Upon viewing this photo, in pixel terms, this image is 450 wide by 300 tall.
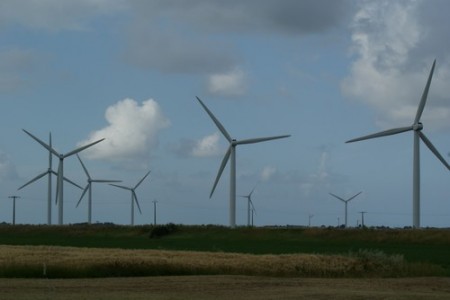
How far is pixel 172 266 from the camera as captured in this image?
4447cm

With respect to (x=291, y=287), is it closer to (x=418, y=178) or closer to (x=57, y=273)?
(x=57, y=273)

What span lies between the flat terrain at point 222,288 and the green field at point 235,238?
124ft

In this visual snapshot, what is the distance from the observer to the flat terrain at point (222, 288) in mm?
31891

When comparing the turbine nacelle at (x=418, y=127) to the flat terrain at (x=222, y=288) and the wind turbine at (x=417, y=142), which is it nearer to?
the wind turbine at (x=417, y=142)

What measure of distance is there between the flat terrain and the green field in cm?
3788

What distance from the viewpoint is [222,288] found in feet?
116

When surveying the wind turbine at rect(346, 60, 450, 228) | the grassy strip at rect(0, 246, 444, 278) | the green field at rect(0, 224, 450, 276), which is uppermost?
the wind turbine at rect(346, 60, 450, 228)

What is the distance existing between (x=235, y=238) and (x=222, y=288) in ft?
258

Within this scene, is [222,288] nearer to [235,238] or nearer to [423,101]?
[423,101]

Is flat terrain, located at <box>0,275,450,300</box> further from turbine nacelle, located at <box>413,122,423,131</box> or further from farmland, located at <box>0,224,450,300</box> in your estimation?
turbine nacelle, located at <box>413,122,423,131</box>

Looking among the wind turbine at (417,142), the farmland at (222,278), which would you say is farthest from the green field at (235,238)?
the farmland at (222,278)

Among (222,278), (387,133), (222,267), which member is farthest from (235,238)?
(222,278)

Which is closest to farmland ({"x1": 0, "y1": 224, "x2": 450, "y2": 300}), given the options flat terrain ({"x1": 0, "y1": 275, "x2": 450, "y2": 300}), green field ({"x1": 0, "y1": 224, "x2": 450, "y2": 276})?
flat terrain ({"x1": 0, "y1": 275, "x2": 450, "y2": 300})

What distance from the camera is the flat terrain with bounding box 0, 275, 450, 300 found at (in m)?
31.9
